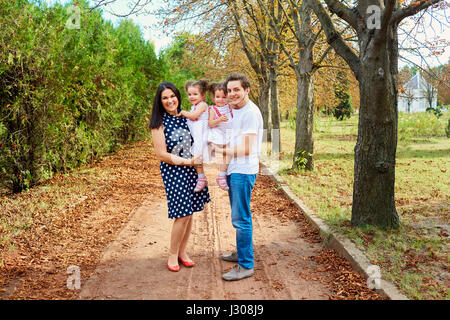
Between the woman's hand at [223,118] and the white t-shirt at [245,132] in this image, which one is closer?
the white t-shirt at [245,132]

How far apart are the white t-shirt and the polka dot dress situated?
0.55 meters

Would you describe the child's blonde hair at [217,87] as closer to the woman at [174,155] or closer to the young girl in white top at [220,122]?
the young girl in white top at [220,122]

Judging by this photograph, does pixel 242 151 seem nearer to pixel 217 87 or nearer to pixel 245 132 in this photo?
pixel 245 132

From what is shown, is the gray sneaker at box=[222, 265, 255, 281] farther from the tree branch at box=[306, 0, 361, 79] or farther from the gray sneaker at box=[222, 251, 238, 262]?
the tree branch at box=[306, 0, 361, 79]

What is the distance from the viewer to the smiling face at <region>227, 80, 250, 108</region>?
4.04 meters

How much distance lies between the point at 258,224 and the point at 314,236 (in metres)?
1.07

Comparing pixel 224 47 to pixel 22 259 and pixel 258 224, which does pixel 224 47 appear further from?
pixel 22 259

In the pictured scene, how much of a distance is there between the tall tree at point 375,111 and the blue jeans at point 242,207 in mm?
2080

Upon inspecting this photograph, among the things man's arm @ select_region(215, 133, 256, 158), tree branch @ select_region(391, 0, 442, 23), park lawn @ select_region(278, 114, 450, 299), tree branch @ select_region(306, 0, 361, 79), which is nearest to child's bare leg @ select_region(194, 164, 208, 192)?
man's arm @ select_region(215, 133, 256, 158)

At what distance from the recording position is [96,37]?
477 inches

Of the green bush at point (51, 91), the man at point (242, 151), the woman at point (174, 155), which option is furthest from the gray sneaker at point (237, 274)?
the green bush at point (51, 91)

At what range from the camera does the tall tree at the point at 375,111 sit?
200 inches

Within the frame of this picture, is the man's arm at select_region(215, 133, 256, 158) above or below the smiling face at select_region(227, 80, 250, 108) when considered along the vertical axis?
below

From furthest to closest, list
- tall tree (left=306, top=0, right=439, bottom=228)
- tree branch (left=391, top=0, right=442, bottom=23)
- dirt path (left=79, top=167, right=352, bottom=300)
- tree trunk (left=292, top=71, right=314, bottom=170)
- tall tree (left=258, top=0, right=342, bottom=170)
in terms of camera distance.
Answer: tree trunk (left=292, top=71, right=314, bottom=170)
tall tree (left=258, top=0, right=342, bottom=170)
tall tree (left=306, top=0, right=439, bottom=228)
tree branch (left=391, top=0, right=442, bottom=23)
dirt path (left=79, top=167, right=352, bottom=300)
